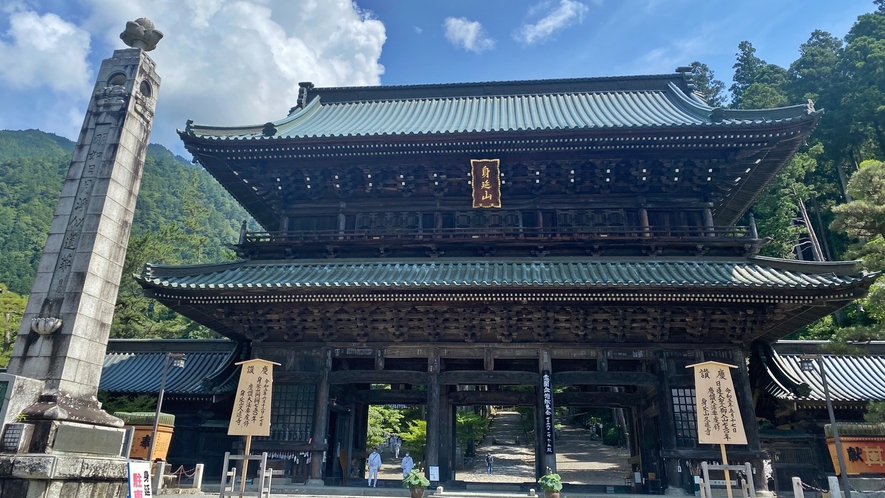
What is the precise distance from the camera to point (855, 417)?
16016 millimetres

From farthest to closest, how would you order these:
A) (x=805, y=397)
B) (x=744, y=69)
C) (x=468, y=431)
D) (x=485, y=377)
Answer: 1. (x=744, y=69)
2. (x=468, y=431)
3. (x=485, y=377)
4. (x=805, y=397)

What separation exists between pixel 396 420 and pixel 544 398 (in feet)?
77.6

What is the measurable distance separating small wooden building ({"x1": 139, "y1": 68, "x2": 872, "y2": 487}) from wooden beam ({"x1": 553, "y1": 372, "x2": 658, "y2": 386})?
0.06 metres

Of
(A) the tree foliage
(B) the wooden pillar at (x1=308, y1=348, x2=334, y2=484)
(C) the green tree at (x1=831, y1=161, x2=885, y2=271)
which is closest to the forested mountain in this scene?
(A) the tree foliage

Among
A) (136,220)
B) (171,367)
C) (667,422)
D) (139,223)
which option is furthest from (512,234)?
(136,220)

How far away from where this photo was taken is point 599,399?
16812mm

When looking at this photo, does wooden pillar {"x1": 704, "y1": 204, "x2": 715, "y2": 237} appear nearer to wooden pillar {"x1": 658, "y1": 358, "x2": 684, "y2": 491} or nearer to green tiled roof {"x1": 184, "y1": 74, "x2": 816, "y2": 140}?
green tiled roof {"x1": 184, "y1": 74, "x2": 816, "y2": 140}

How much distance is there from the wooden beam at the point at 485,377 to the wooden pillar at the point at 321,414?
10.0 feet

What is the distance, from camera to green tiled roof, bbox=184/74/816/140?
18922 millimetres

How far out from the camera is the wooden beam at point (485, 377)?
14.9 metres

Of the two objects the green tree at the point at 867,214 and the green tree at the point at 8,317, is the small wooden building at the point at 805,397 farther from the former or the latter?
the green tree at the point at 8,317

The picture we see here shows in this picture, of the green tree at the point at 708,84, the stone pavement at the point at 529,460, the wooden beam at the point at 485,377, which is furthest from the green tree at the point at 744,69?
the wooden beam at the point at 485,377

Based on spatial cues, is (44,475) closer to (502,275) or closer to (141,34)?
(141,34)

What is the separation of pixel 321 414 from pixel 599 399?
804cm
